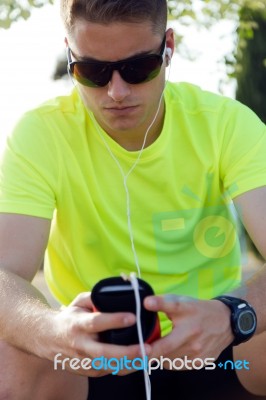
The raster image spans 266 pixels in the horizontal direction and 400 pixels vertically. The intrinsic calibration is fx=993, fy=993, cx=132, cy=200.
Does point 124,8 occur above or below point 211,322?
above

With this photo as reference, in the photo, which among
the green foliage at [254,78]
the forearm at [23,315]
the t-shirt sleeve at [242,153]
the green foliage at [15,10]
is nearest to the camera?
the forearm at [23,315]

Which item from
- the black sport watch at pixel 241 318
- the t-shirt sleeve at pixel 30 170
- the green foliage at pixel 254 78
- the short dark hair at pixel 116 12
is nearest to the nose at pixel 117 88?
the short dark hair at pixel 116 12

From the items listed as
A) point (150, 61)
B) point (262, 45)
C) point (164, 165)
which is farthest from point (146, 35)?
point (262, 45)

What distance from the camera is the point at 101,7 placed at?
347 centimetres

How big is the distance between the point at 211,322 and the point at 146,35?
1.13 m

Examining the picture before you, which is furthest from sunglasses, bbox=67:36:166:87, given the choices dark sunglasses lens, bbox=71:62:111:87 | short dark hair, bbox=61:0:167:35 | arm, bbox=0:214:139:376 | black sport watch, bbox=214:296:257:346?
black sport watch, bbox=214:296:257:346

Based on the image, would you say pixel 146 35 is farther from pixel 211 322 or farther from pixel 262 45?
pixel 262 45

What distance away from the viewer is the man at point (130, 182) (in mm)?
3455

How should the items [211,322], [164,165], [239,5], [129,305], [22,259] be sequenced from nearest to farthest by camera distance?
[129,305] → [211,322] → [22,259] → [164,165] → [239,5]

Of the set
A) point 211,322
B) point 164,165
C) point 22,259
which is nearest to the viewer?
point 211,322

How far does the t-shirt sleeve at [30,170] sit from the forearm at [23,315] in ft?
1.00

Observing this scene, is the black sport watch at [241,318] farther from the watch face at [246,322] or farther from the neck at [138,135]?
the neck at [138,135]

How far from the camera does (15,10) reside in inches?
230

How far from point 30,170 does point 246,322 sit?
39.0 inches
